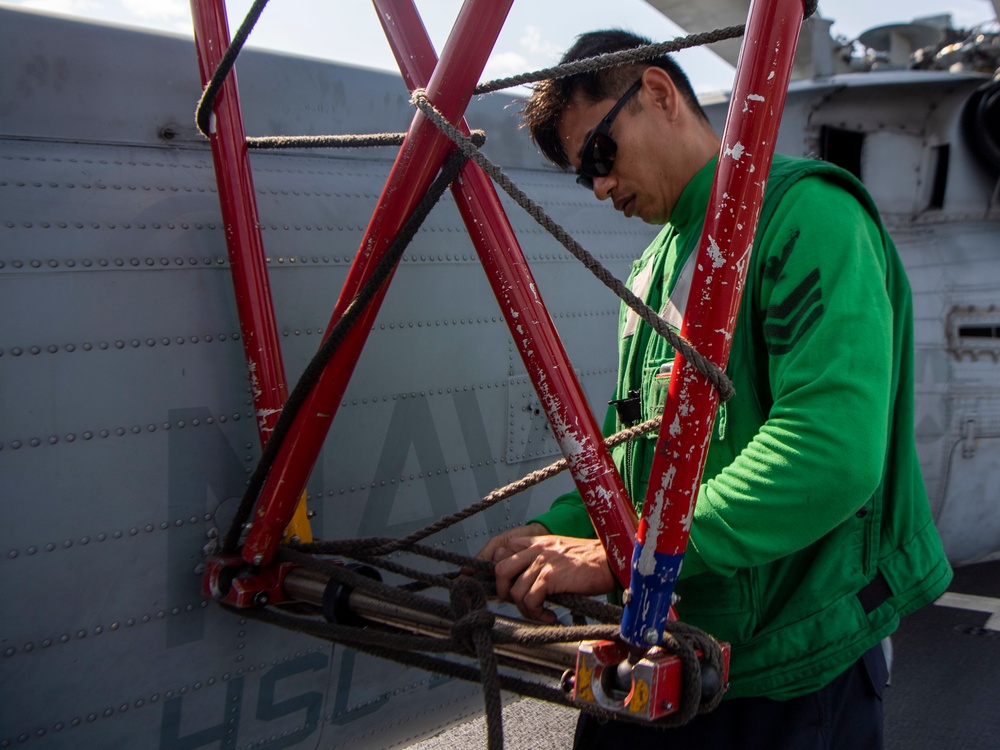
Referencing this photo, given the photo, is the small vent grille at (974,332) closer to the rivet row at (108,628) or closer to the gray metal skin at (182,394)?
the gray metal skin at (182,394)

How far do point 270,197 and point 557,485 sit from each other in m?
1.37

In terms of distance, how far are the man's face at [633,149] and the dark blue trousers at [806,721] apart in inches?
38.8

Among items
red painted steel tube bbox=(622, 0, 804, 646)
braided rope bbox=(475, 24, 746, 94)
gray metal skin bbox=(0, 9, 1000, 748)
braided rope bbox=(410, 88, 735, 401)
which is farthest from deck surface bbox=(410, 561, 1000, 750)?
braided rope bbox=(475, 24, 746, 94)

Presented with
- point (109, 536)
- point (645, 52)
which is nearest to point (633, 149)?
point (645, 52)

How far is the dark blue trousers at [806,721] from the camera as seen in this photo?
1576mm

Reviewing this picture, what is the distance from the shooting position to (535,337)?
1.62m

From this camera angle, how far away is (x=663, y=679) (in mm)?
1222

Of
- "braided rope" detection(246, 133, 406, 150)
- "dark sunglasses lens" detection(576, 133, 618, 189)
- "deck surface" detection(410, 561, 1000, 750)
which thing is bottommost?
"deck surface" detection(410, 561, 1000, 750)

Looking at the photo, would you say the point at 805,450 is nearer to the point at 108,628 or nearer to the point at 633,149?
the point at 633,149

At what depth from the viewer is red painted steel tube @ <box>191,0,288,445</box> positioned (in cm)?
208

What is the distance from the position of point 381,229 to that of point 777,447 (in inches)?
34.1

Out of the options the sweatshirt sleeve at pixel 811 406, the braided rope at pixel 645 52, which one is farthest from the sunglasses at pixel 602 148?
the sweatshirt sleeve at pixel 811 406

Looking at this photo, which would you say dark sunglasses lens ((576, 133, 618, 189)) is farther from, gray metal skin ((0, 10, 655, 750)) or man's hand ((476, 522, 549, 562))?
gray metal skin ((0, 10, 655, 750))

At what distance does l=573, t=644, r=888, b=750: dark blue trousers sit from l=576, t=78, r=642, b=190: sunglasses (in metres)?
1.06
